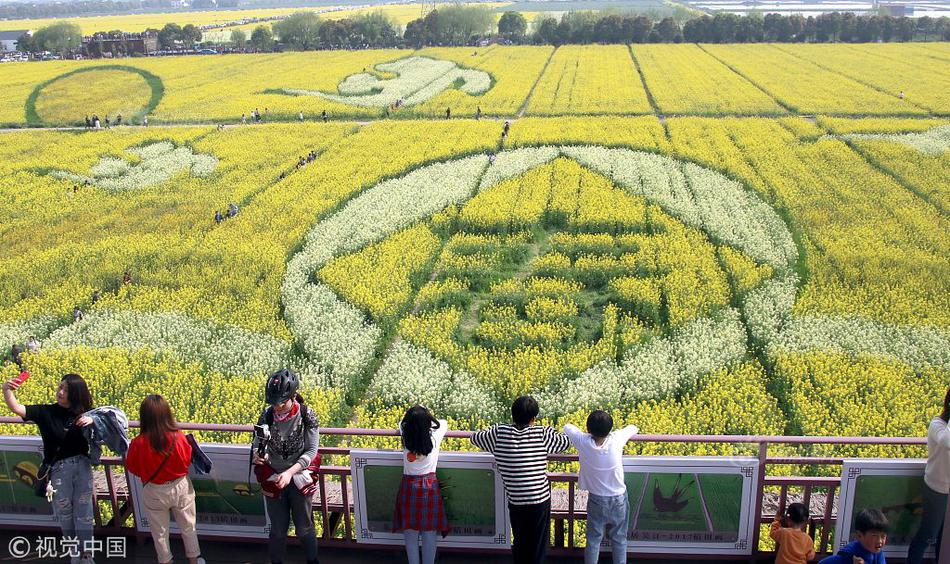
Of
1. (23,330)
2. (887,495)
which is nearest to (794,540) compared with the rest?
(887,495)

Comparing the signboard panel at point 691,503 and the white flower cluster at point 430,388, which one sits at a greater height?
the signboard panel at point 691,503

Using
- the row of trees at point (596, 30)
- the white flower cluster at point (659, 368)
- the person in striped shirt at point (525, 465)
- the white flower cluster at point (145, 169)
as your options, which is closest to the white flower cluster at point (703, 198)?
the white flower cluster at point (659, 368)

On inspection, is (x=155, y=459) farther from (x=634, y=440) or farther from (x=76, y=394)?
(x=634, y=440)

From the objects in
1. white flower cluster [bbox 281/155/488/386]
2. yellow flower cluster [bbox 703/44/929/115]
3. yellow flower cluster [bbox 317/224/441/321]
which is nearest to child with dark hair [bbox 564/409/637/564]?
white flower cluster [bbox 281/155/488/386]

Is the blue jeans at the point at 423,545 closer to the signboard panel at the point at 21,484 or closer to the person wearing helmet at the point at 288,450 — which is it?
the person wearing helmet at the point at 288,450

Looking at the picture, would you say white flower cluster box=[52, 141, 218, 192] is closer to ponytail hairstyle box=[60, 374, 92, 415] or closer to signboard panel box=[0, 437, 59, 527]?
signboard panel box=[0, 437, 59, 527]

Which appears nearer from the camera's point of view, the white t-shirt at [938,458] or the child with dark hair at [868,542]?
the child with dark hair at [868,542]

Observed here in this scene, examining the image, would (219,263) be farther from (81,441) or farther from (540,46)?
(540,46)
